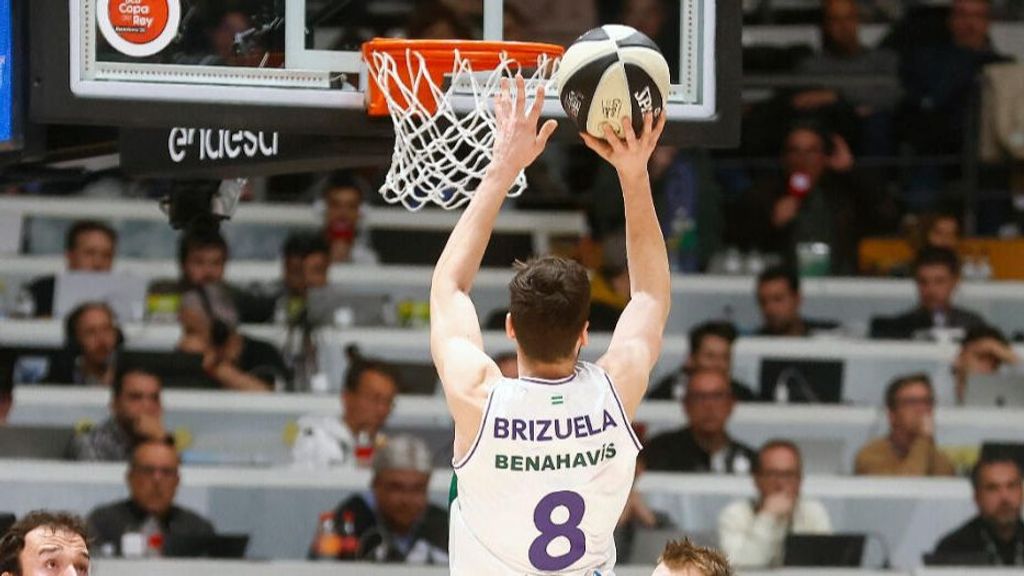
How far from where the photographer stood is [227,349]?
1032cm

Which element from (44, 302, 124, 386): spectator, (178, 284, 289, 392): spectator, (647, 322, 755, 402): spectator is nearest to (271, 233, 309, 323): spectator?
(178, 284, 289, 392): spectator

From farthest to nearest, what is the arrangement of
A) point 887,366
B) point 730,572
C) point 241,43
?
point 887,366 < point 241,43 < point 730,572

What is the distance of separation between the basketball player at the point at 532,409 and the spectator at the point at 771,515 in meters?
5.20

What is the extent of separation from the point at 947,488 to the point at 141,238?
4800mm

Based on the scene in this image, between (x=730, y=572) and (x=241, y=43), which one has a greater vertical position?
(x=241, y=43)

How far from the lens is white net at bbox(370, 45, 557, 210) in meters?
5.41

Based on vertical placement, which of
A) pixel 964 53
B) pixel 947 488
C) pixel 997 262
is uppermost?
pixel 964 53

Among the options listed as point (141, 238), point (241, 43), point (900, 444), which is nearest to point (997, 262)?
point (900, 444)

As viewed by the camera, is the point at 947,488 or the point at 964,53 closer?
the point at 947,488

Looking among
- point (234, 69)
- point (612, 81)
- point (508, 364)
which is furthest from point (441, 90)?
point (508, 364)

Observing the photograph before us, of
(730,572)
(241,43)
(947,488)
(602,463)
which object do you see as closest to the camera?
(602,463)

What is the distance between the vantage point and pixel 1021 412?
10445mm

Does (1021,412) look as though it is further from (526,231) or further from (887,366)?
(526,231)

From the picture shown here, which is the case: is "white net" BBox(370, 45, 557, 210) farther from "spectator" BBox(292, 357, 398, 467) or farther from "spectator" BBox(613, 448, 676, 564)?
"spectator" BBox(292, 357, 398, 467)
